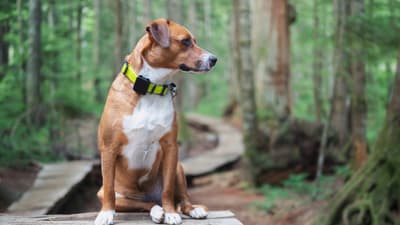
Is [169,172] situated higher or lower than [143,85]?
lower

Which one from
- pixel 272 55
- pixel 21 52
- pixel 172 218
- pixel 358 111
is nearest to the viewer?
pixel 172 218

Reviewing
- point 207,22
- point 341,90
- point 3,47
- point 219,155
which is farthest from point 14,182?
point 207,22

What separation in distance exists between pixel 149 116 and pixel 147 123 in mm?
51

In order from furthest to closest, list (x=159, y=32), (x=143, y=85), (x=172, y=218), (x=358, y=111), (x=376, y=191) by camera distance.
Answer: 1. (x=358, y=111)
2. (x=376, y=191)
3. (x=172, y=218)
4. (x=143, y=85)
5. (x=159, y=32)

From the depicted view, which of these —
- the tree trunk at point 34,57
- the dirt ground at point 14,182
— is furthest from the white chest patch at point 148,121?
the tree trunk at point 34,57

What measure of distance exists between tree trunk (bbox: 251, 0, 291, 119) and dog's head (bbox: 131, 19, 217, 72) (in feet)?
30.6

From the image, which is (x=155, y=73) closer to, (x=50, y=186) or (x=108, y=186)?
(x=108, y=186)

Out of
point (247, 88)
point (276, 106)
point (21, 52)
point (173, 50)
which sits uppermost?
point (173, 50)

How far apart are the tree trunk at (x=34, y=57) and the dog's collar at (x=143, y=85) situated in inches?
231

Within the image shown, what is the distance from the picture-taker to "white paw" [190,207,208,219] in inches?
150

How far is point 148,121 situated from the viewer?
3.55 meters

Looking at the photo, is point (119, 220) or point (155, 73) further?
point (119, 220)

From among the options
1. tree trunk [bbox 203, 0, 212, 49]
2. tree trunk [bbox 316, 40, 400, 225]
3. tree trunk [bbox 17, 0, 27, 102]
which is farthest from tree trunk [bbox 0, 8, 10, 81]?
tree trunk [bbox 203, 0, 212, 49]

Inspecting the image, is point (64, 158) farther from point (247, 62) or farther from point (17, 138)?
point (247, 62)
